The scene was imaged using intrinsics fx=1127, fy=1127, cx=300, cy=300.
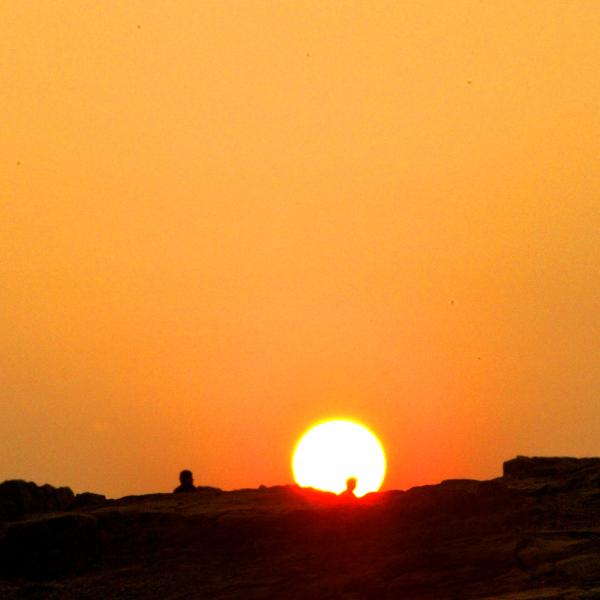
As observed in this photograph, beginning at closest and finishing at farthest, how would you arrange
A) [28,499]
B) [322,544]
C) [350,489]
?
[322,544] → [350,489] → [28,499]

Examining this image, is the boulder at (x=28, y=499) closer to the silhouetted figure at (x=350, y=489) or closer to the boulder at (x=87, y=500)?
the boulder at (x=87, y=500)

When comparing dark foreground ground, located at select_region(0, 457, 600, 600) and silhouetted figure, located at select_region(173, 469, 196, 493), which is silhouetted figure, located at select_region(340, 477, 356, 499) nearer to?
dark foreground ground, located at select_region(0, 457, 600, 600)

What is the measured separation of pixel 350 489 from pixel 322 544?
6.59ft

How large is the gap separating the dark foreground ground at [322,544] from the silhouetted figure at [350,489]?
23cm

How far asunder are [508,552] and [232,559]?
175 inches

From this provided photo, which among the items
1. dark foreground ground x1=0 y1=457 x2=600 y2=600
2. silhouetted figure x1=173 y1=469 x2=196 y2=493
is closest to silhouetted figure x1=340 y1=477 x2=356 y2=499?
dark foreground ground x1=0 y1=457 x2=600 y2=600

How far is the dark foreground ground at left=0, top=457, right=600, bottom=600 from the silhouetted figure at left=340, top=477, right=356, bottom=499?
227 mm

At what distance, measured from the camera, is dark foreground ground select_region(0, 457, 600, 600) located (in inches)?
652

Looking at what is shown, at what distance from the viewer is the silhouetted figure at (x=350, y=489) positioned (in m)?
19.9

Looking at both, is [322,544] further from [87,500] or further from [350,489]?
[87,500]

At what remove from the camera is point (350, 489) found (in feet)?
66.1

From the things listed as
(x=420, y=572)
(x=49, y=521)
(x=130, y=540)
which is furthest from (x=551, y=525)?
(x=49, y=521)

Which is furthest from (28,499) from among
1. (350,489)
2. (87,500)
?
(350,489)

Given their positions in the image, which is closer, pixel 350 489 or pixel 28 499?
pixel 350 489
